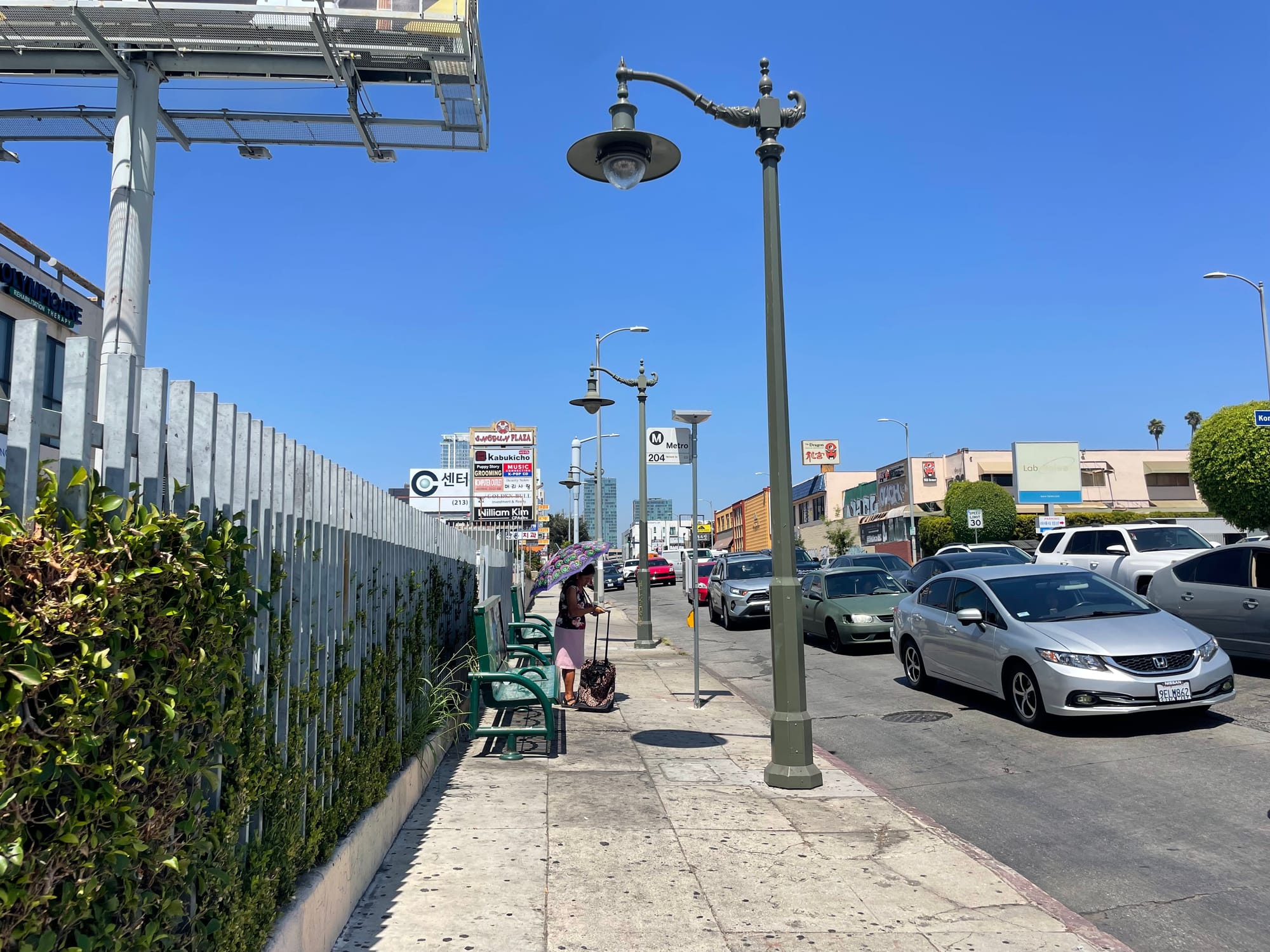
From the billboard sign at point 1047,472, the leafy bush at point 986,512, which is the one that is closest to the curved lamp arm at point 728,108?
the leafy bush at point 986,512

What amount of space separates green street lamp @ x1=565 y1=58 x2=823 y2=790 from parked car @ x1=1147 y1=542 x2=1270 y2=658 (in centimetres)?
673

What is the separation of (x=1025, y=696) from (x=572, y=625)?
469cm

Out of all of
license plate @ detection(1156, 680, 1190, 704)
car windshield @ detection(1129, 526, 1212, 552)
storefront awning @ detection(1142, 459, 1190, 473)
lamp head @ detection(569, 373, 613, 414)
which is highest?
storefront awning @ detection(1142, 459, 1190, 473)

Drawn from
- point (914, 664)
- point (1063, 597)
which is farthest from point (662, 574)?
point (1063, 597)

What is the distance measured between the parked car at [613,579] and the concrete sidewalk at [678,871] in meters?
45.0

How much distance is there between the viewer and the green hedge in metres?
2.05

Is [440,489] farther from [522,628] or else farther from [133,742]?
[133,742]

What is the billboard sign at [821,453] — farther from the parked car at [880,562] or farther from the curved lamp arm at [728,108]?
the curved lamp arm at [728,108]

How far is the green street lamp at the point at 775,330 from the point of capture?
7.62 meters

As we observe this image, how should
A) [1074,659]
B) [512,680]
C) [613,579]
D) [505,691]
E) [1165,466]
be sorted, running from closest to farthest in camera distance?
[512,680] → [505,691] → [1074,659] → [613,579] → [1165,466]

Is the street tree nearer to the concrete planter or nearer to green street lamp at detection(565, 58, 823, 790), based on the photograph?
green street lamp at detection(565, 58, 823, 790)

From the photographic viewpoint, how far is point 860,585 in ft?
57.8

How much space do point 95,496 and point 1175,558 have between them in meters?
16.3

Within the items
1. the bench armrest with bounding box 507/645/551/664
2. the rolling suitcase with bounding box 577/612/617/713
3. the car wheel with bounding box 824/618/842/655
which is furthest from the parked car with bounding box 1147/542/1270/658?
the bench armrest with bounding box 507/645/551/664
